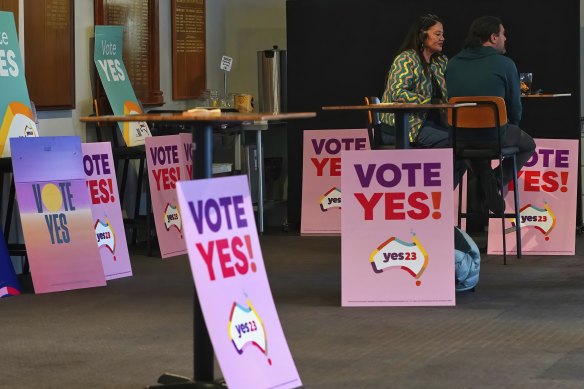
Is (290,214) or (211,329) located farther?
(290,214)

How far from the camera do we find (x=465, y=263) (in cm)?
564

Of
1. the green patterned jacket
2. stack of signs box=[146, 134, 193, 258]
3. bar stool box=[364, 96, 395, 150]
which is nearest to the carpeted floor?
stack of signs box=[146, 134, 193, 258]


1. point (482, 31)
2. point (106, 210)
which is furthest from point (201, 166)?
point (482, 31)

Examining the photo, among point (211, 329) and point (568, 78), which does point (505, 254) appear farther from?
point (211, 329)

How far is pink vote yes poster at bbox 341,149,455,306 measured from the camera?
17.1 ft

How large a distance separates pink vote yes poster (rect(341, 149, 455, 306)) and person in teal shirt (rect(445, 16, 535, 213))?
1544 millimetres

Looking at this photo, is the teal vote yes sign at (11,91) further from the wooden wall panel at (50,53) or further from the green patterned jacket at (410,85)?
the green patterned jacket at (410,85)

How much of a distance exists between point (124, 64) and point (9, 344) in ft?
11.2

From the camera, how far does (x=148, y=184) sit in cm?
708

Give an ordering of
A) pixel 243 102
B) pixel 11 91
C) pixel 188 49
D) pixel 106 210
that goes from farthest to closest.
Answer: pixel 188 49
pixel 243 102
pixel 106 210
pixel 11 91

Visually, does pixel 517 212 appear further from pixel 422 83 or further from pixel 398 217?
pixel 398 217

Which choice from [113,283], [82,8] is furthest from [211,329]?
[82,8]

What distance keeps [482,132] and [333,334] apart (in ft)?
7.36

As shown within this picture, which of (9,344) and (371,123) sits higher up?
(371,123)
